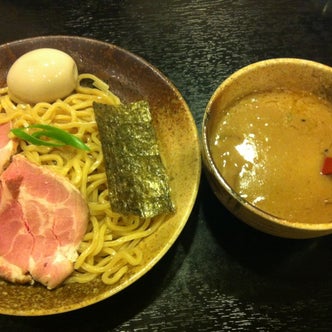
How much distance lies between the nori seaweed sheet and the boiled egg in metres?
0.29

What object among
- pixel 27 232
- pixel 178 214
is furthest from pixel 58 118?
pixel 178 214

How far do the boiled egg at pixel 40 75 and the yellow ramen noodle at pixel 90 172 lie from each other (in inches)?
2.4

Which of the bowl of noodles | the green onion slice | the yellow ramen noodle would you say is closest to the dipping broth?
the bowl of noodles

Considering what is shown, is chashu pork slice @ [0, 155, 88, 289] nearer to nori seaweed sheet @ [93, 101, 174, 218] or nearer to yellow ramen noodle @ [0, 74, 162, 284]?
yellow ramen noodle @ [0, 74, 162, 284]

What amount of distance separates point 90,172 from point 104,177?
0.25 ft

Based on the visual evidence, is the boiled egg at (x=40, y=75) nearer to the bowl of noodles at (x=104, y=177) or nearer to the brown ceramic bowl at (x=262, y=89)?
the bowl of noodles at (x=104, y=177)

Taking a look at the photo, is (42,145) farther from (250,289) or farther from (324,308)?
(324,308)

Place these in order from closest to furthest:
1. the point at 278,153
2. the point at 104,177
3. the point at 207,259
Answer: the point at 278,153 < the point at 207,259 < the point at 104,177

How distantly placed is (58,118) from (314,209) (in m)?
1.41

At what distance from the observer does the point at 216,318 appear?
1.82 m

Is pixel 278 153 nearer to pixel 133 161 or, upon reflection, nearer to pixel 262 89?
pixel 262 89

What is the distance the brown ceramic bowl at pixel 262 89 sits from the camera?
160cm

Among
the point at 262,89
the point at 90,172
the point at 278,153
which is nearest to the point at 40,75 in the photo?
the point at 90,172

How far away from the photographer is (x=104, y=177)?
207 centimetres
